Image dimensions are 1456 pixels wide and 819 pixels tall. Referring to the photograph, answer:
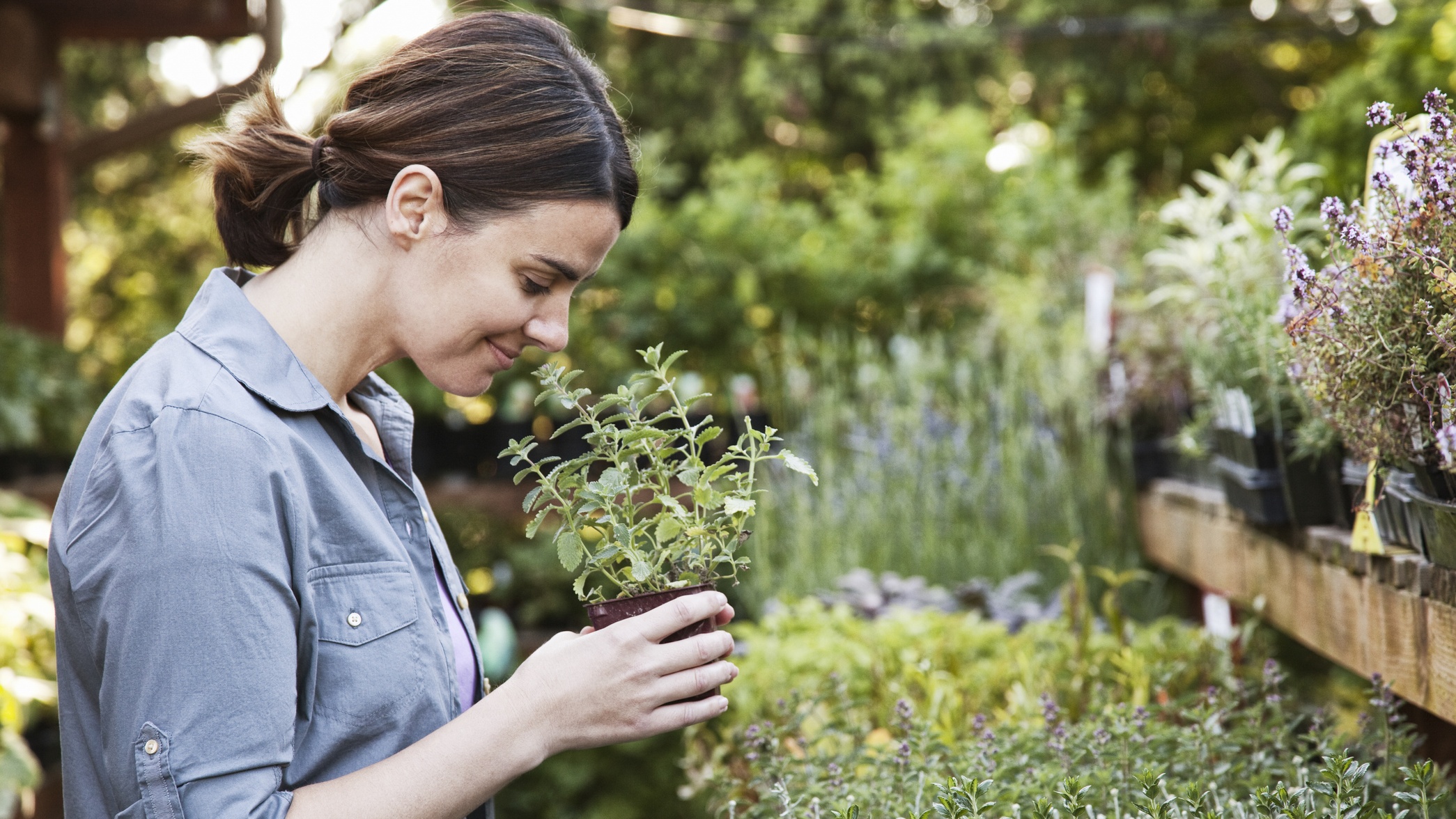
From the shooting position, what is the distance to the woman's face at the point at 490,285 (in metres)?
1.17

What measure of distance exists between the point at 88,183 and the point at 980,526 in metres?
11.1

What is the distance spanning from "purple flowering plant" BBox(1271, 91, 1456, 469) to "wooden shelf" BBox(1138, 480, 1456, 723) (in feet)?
0.66

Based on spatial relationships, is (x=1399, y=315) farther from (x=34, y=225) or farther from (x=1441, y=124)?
(x=34, y=225)

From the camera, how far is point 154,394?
1.02 meters

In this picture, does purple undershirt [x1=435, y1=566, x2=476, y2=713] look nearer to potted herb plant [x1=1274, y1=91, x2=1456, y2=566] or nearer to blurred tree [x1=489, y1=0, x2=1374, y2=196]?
potted herb plant [x1=1274, y1=91, x2=1456, y2=566]

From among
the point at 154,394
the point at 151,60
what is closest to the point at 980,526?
the point at 154,394

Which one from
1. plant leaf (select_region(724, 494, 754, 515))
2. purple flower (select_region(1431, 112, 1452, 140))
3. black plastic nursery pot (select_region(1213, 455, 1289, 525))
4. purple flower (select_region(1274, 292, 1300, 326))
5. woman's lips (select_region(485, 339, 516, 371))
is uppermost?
purple flower (select_region(1431, 112, 1452, 140))

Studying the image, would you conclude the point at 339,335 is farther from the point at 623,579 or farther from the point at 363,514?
the point at 623,579

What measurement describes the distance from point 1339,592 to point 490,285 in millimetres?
1362

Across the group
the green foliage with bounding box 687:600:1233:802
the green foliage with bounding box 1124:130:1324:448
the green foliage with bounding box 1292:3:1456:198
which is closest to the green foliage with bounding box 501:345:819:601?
the green foliage with bounding box 687:600:1233:802

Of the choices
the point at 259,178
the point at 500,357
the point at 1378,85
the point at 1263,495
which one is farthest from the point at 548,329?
the point at 1378,85

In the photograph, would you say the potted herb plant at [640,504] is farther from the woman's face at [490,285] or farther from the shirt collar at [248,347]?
the shirt collar at [248,347]

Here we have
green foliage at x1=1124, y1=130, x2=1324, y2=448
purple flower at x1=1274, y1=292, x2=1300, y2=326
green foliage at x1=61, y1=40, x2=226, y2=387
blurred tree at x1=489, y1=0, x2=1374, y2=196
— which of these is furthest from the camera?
green foliage at x1=61, y1=40, x2=226, y2=387

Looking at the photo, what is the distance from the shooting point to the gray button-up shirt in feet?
3.06
